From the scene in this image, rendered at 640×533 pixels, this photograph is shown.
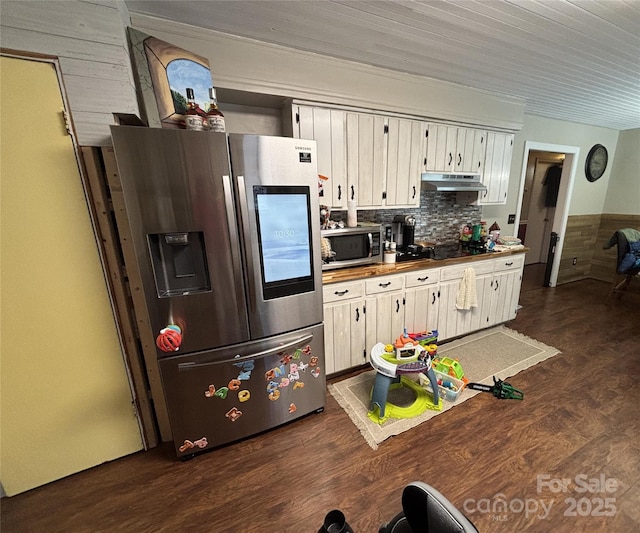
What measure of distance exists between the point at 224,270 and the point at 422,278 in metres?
1.80

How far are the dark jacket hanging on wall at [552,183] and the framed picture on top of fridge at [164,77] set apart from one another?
6523 millimetres

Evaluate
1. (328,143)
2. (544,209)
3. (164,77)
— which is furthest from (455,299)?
(544,209)

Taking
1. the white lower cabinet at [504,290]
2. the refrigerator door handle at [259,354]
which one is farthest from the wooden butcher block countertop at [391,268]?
the refrigerator door handle at [259,354]

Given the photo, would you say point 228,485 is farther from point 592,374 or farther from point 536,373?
point 592,374

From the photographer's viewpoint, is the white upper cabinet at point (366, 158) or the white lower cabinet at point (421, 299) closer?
the white upper cabinet at point (366, 158)

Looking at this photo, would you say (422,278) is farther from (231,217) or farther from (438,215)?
(231,217)

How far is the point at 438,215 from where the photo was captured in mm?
3164

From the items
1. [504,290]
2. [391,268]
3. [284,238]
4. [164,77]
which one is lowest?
[504,290]

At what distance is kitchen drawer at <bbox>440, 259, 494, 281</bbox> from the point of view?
2572 mm

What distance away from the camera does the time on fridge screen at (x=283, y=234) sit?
1.51m

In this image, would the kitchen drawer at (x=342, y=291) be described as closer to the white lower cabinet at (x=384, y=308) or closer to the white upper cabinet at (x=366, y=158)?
the white lower cabinet at (x=384, y=308)

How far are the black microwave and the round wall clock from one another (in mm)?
4557

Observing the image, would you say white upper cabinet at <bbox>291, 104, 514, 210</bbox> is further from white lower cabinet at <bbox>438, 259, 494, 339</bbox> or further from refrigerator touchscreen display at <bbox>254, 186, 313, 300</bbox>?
white lower cabinet at <bbox>438, 259, 494, 339</bbox>

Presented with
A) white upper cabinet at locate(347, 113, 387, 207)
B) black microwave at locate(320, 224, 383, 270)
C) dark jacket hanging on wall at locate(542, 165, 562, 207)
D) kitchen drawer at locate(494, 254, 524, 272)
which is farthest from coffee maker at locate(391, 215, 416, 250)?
dark jacket hanging on wall at locate(542, 165, 562, 207)
